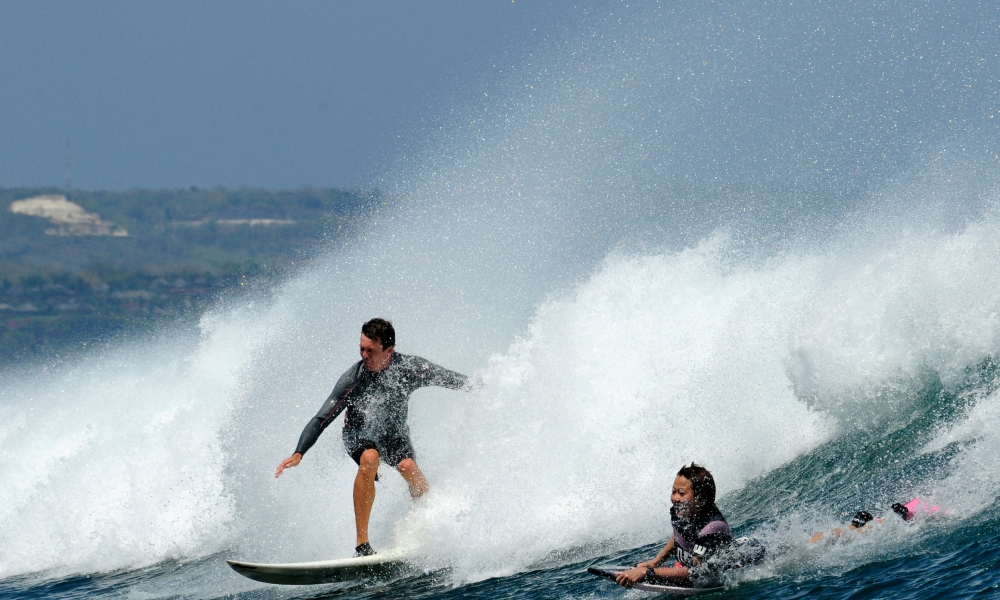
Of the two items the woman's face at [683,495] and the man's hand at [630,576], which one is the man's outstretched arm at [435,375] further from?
the man's hand at [630,576]

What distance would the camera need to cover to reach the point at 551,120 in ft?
84.7

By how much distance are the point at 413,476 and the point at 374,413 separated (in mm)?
657

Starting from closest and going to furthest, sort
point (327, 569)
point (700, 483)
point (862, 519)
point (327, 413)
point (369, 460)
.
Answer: point (700, 483)
point (862, 519)
point (327, 569)
point (369, 460)
point (327, 413)

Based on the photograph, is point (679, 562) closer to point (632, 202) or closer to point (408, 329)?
point (408, 329)

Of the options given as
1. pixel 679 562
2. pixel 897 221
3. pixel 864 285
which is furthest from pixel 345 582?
pixel 897 221

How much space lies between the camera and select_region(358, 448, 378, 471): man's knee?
959 centimetres

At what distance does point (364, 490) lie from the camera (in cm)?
954

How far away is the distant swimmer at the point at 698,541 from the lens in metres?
8.14

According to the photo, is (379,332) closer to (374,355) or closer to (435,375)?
(374,355)

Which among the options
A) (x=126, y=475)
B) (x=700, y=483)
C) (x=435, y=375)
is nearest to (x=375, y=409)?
(x=435, y=375)

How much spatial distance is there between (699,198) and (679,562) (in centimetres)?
2138

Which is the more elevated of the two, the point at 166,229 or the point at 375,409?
the point at 166,229

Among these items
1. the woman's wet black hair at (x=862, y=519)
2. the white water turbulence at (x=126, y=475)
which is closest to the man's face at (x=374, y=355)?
the white water turbulence at (x=126, y=475)

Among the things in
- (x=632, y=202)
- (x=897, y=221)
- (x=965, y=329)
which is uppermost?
(x=632, y=202)
